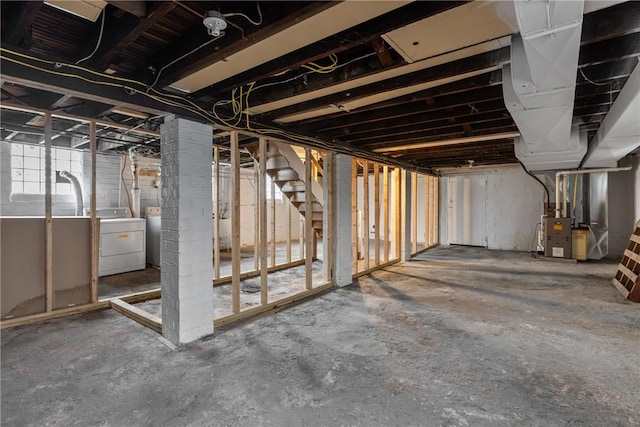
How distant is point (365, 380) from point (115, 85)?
8.86 feet

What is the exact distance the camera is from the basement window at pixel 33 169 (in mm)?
5145

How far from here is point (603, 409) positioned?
1.81m

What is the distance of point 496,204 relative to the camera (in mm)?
7961

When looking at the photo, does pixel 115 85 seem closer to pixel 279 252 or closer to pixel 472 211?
pixel 279 252

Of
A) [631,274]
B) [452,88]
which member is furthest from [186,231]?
[631,274]

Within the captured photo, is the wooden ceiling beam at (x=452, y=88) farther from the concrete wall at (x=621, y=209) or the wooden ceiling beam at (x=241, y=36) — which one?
the concrete wall at (x=621, y=209)

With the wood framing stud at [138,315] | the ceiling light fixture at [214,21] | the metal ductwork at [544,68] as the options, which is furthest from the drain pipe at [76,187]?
the metal ductwork at [544,68]

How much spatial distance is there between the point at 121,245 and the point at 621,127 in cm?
671

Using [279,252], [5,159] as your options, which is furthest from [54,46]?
[279,252]

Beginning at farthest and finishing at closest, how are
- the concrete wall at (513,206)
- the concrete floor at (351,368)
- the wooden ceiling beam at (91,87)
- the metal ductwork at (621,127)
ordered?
1. the concrete wall at (513,206)
2. the metal ductwork at (621,127)
3. the wooden ceiling beam at (91,87)
4. the concrete floor at (351,368)

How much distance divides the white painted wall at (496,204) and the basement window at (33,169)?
8.43m

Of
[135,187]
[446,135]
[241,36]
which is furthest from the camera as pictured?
[135,187]

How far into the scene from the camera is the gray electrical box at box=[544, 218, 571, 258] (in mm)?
6230

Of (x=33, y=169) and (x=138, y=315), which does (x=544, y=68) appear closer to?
(x=138, y=315)
